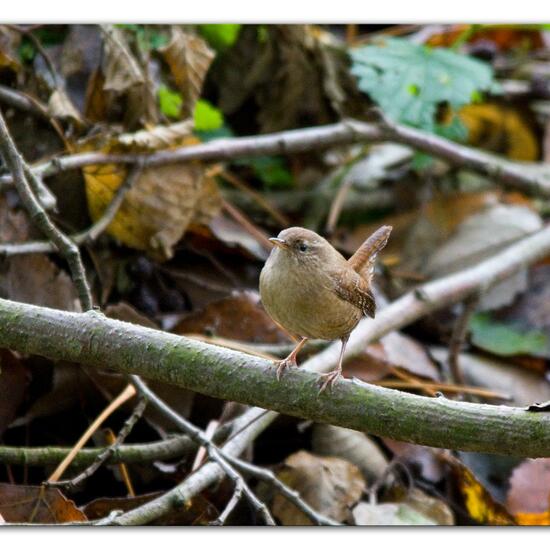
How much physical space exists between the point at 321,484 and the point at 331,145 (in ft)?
4.52

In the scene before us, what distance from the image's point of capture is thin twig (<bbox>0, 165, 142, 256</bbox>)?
112 inches

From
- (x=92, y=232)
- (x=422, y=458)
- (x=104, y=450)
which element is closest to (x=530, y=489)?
(x=422, y=458)

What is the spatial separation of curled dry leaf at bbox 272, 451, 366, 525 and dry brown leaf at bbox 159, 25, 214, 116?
1293mm

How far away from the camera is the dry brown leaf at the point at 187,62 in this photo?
10.9ft

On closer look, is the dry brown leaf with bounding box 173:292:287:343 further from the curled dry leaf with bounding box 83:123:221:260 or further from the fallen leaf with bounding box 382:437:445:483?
the fallen leaf with bounding box 382:437:445:483

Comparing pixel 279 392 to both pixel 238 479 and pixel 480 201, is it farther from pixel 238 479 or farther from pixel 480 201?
pixel 480 201

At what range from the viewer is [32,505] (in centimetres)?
246

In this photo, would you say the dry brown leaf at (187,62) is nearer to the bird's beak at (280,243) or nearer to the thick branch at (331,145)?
the thick branch at (331,145)

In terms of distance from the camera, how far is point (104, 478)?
9.07 ft

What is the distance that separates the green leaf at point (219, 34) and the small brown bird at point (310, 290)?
1493 mm

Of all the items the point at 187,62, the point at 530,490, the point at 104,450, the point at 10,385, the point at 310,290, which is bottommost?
the point at 530,490

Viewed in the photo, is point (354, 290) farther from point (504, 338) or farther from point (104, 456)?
point (504, 338)

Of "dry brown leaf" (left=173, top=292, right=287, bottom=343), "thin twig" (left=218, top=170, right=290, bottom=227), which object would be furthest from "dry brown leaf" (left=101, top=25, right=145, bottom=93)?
"dry brown leaf" (left=173, top=292, right=287, bottom=343)
